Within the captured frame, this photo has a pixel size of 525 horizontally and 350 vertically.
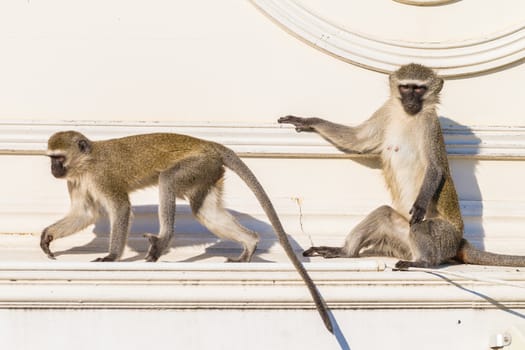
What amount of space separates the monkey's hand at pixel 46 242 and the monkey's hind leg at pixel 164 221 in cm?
48

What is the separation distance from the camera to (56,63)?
7.60 meters

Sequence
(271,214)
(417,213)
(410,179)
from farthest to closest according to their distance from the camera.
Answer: (410,179), (417,213), (271,214)

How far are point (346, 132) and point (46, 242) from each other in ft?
5.58

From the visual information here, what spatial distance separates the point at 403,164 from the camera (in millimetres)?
7547

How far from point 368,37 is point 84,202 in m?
1.80

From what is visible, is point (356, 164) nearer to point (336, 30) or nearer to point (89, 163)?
point (336, 30)

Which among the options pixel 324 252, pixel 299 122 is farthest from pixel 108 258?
pixel 299 122

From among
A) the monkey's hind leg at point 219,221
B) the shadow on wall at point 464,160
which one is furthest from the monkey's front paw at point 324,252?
the shadow on wall at point 464,160

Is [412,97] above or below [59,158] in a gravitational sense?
above

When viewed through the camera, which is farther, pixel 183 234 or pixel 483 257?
pixel 183 234

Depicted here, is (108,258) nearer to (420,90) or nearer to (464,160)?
(420,90)
